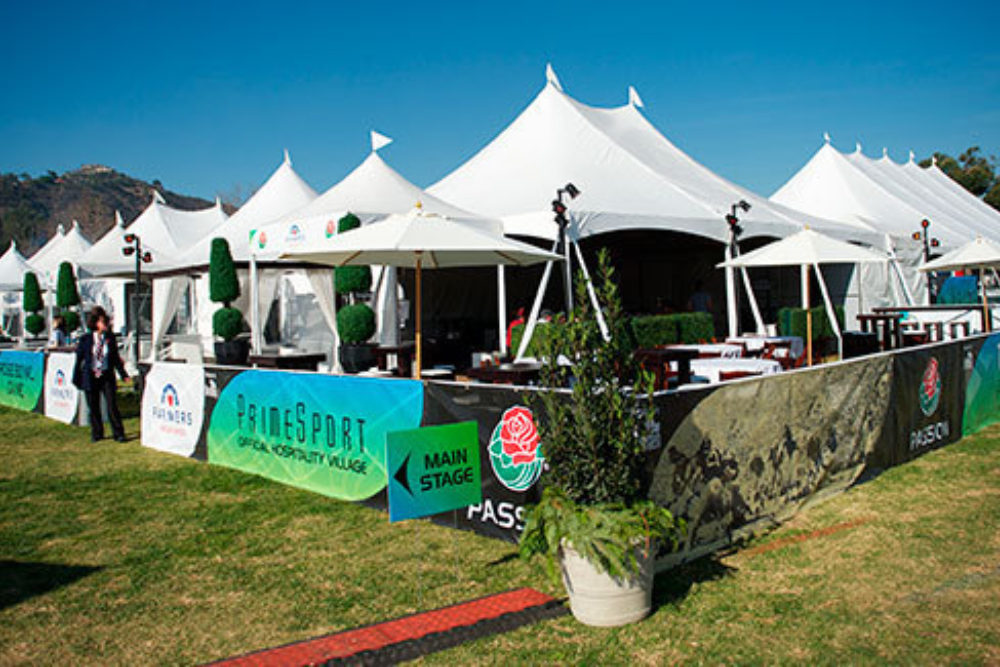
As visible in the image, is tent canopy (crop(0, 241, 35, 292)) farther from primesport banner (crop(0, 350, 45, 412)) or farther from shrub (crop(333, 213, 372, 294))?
shrub (crop(333, 213, 372, 294))

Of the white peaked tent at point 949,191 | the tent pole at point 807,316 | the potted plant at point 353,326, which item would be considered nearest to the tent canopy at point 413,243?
the potted plant at point 353,326

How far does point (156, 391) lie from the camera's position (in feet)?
30.6

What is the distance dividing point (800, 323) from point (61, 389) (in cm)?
1456

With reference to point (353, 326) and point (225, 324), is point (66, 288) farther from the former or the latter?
point (353, 326)

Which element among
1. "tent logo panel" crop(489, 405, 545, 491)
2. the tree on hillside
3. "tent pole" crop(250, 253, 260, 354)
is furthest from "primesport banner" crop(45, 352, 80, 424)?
the tree on hillside

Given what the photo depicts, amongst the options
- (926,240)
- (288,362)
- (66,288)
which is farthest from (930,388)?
(66,288)

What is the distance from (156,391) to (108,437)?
1931mm

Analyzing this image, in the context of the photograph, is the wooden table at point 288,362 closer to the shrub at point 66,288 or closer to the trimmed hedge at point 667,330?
the trimmed hedge at point 667,330

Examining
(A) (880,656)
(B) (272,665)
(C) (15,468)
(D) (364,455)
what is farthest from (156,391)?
(A) (880,656)

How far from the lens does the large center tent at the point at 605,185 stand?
13.9 m

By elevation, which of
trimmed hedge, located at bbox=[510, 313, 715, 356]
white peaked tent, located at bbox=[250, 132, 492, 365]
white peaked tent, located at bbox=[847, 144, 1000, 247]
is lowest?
trimmed hedge, located at bbox=[510, 313, 715, 356]

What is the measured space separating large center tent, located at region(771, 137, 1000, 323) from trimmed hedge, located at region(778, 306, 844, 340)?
2.73 meters

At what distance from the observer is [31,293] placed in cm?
2675

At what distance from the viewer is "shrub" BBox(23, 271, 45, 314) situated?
26688 millimetres
